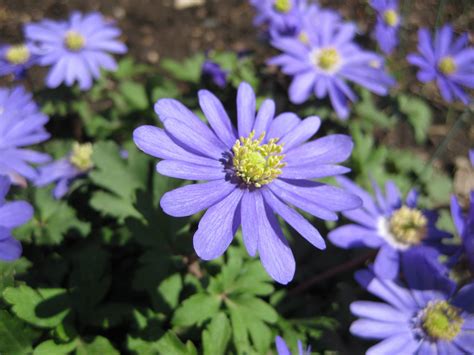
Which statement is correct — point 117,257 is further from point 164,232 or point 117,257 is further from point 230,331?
point 230,331

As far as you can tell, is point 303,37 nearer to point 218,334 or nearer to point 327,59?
point 327,59

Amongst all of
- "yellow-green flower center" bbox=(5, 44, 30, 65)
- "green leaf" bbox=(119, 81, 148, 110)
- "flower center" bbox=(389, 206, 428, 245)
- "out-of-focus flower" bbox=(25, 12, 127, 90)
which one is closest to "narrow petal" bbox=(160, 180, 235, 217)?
"flower center" bbox=(389, 206, 428, 245)

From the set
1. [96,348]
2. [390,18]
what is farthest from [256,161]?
[390,18]


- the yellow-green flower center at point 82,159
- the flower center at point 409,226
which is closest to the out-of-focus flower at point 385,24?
the flower center at point 409,226

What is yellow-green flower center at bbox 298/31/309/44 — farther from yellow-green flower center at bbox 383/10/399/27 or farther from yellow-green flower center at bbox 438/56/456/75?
yellow-green flower center at bbox 438/56/456/75

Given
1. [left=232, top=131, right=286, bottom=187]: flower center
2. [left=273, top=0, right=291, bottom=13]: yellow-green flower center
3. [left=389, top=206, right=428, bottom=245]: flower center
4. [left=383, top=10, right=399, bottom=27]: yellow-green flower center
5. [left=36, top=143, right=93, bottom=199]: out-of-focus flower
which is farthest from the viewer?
[left=383, top=10, right=399, bottom=27]: yellow-green flower center

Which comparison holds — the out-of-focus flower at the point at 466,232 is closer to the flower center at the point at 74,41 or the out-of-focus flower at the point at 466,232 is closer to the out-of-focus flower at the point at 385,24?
the out-of-focus flower at the point at 385,24
